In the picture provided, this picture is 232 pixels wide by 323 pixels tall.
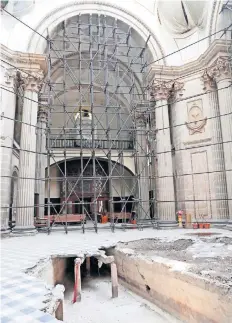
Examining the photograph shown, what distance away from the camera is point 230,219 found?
11.5 m

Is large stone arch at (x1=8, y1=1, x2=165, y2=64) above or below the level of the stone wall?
above

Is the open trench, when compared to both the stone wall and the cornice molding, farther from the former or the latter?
the cornice molding

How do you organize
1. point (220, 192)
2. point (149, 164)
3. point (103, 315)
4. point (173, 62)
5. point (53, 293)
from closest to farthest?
point (53, 293) → point (103, 315) → point (220, 192) → point (173, 62) → point (149, 164)

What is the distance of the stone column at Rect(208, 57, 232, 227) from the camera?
38.7 ft

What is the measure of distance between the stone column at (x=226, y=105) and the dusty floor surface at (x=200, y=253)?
13.6 ft

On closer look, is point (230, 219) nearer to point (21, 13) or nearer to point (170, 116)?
point (170, 116)

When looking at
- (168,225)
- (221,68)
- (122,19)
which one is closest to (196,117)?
(221,68)

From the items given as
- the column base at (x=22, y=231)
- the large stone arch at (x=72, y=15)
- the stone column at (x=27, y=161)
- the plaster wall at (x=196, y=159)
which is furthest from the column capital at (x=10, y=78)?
the plaster wall at (x=196, y=159)

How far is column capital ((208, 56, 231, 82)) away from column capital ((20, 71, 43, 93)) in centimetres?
802

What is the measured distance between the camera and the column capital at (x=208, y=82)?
1305 centimetres

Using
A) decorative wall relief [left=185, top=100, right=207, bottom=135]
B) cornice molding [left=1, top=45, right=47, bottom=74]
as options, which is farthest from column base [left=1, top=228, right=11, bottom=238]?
decorative wall relief [left=185, top=100, right=207, bottom=135]

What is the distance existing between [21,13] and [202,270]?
45.4 ft

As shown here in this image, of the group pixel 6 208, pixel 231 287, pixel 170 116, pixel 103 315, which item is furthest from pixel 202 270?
pixel 170 116

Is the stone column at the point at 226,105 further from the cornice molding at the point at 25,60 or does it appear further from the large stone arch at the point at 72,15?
the cornice molding at the point at 25,60
